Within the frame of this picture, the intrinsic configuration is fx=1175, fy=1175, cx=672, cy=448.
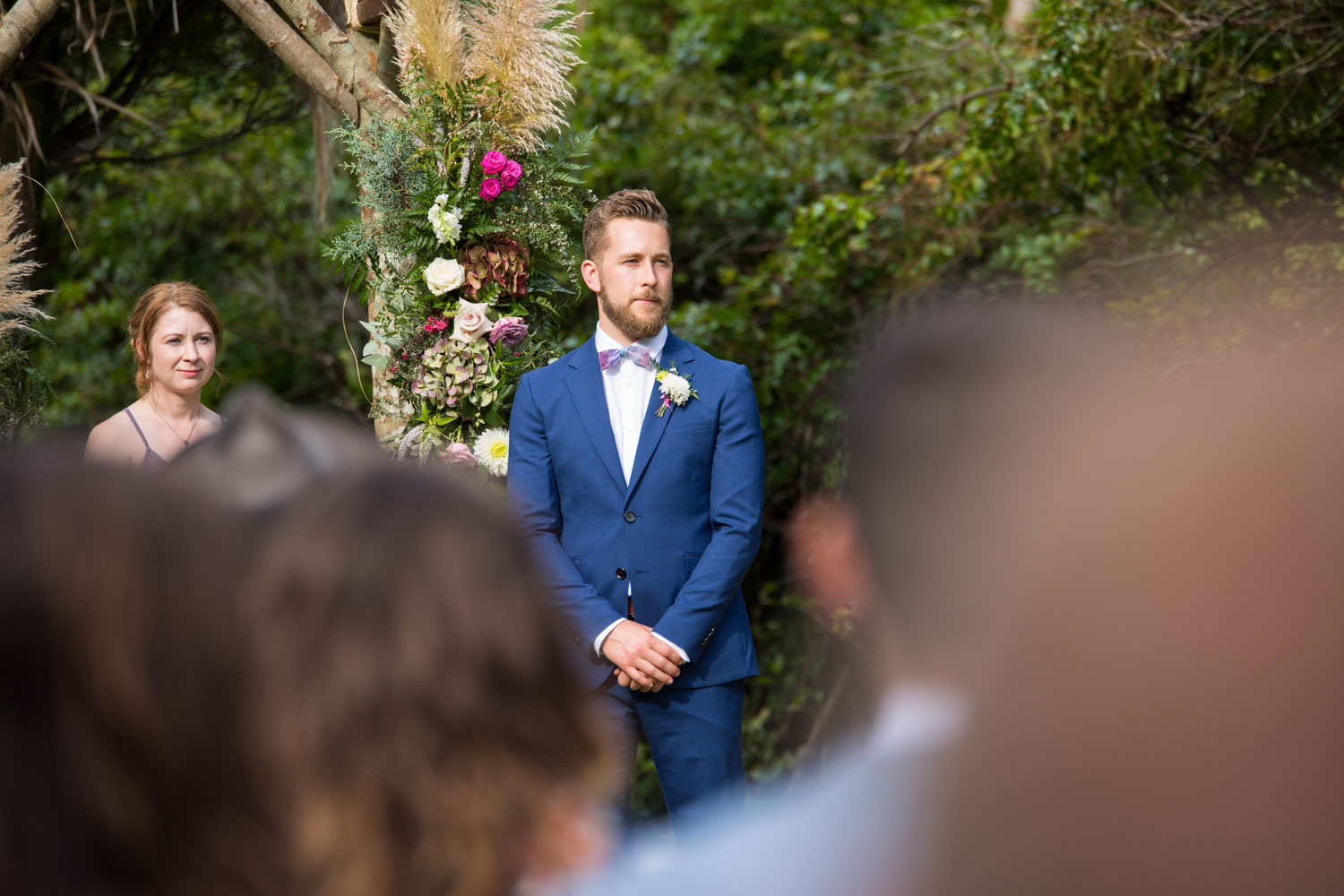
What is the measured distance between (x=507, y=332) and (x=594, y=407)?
436 millimetres

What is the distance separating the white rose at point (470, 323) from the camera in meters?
3.49

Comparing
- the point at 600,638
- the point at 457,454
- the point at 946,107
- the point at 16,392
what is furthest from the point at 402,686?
the point at 946,107

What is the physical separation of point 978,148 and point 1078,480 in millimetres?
5107

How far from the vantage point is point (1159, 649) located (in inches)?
36.7

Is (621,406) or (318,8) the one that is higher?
(318,8)

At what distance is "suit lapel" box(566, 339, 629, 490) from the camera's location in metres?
3.27

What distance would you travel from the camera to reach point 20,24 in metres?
3.78

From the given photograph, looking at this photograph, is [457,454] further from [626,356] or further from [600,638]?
[600,638]

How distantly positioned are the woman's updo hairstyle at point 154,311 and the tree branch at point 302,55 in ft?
2.48

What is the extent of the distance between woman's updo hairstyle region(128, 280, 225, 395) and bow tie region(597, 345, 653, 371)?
4.06ft

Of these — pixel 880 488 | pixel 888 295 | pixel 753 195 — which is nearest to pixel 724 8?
pixel 753 195

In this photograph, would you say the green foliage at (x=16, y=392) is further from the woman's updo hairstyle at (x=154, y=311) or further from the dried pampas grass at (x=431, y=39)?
the dried pampas grass at (x=431, y=39)

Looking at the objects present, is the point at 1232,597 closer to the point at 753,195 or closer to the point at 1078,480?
the point at 1078,480

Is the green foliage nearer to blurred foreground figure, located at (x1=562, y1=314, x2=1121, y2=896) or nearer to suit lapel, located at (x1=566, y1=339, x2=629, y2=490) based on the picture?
suit lapel, located at (x1=566, y1=339, x2=629, y2=490)
